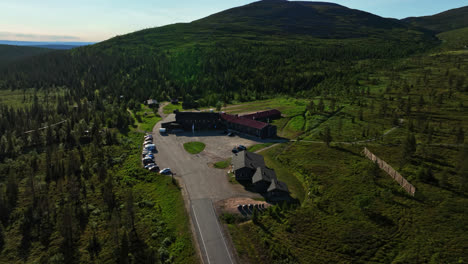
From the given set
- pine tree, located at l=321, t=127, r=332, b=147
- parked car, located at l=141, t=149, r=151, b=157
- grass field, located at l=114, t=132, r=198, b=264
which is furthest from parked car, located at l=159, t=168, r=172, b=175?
pine tree, located at l=321, t=127, r=332, b=147

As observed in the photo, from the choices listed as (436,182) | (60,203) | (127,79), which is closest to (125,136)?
(60,203)

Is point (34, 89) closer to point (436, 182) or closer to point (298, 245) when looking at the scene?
point (298, 245)

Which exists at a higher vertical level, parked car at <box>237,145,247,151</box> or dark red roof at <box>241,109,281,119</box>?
dark red roof at <box>241,109,281,119</box>

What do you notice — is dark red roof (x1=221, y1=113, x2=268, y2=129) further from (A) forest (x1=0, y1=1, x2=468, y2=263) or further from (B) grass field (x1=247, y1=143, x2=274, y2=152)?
(A) forest (x1=0, y1=1, x2=468, y2=263)

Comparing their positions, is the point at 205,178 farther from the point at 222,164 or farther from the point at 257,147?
the point at 257,147

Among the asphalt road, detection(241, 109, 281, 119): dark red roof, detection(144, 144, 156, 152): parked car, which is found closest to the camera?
the asphalt road

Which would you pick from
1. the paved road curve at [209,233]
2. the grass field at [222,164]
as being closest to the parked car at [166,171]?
the grass field at [222,164]

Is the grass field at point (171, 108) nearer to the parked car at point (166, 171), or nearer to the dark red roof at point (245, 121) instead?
the dark red roof at point (245, 121)
